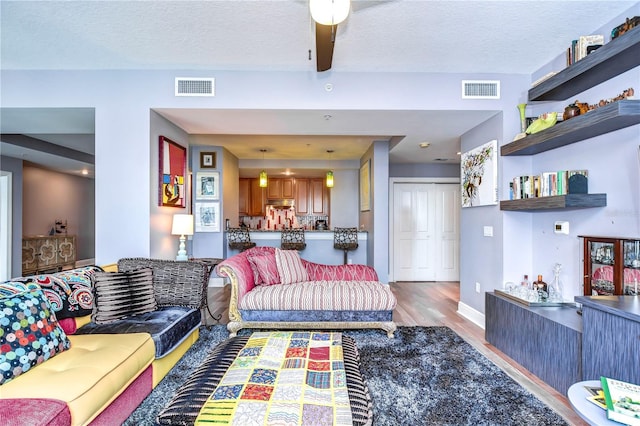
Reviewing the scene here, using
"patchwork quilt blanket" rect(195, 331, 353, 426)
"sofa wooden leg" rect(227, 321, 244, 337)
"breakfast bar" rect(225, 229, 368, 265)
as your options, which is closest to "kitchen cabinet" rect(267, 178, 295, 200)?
"breakfast bar" rect(225, 229, 368, 265)

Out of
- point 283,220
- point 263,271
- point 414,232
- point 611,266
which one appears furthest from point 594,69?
point 283,220

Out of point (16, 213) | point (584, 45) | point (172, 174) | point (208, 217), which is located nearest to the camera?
point (584, 45)

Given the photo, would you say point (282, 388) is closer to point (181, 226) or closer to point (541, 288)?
point (541, 288)

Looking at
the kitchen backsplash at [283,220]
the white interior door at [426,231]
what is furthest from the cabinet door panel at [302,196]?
the white interior door at [426,231]

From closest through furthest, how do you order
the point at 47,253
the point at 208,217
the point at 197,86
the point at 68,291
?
the point at 68,291
the point at 197,86
the point at 208,217
the point at 47,253

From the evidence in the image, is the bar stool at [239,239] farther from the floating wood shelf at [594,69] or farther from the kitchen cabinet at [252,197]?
the floating wood shelf at [594,69]

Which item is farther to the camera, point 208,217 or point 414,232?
point 414,232

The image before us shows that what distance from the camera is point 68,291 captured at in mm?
2264

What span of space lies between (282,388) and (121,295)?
1.76 metres

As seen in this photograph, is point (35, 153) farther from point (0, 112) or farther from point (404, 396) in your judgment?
point (404, 396)

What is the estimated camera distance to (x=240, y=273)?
128 inches

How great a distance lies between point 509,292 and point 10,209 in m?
8.26

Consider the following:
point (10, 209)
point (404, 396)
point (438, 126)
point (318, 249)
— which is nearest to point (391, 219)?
point (318, 249)

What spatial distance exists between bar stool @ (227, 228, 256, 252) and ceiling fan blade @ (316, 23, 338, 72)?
3.48 m
